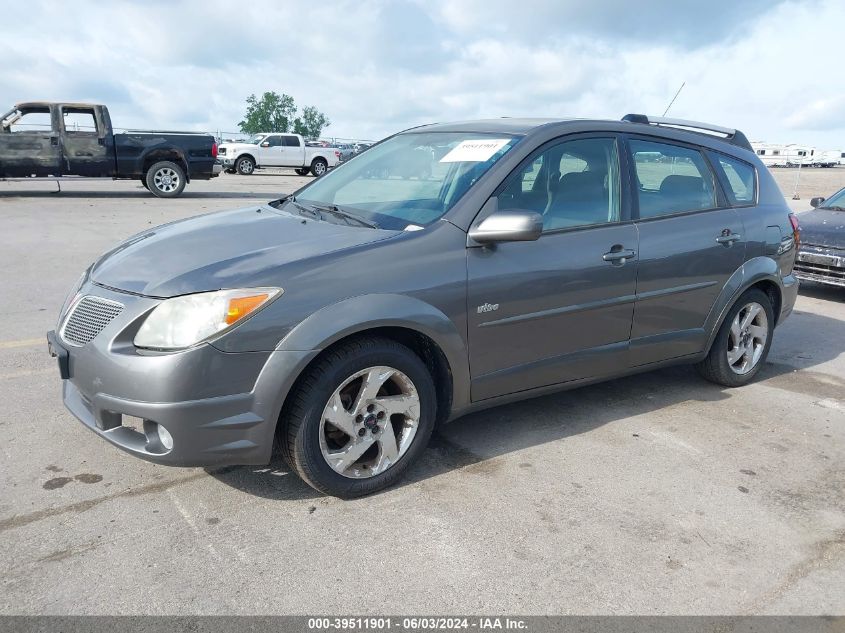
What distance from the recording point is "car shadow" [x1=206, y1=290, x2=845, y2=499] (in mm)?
3500

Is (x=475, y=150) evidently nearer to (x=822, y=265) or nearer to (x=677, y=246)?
(x=677, y=246)

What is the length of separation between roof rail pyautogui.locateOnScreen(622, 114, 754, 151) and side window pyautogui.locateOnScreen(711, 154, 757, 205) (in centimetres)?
23

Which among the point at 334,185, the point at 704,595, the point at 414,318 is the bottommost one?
the point at 704,595

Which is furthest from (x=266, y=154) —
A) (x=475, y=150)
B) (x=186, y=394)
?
(x=186, y=394)

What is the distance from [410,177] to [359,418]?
150cm

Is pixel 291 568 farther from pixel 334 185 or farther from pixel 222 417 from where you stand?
pixel 334 185

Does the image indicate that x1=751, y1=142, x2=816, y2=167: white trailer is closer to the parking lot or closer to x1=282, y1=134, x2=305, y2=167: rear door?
x1=282, y1=134, x2=305, y2=167: rear door

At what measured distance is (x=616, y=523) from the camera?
316cm

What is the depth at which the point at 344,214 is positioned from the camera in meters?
3.83

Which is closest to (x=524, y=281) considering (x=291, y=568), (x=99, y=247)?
(x=291, y=568)

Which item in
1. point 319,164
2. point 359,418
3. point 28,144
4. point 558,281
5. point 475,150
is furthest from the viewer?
point 319,164

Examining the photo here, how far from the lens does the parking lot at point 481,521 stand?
2.63m

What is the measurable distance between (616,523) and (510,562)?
1.95ft

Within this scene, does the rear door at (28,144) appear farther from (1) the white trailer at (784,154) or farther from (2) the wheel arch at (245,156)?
(1) the white trailer at (784,154)
